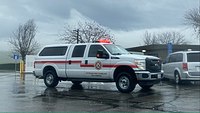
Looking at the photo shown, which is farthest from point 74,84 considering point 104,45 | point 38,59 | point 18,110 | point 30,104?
point 18,110

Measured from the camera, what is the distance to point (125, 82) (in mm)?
13992

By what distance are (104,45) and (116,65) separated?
1.20 m

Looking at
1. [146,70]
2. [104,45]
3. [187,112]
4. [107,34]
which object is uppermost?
[107,34]

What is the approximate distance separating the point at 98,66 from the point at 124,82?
4.54ft

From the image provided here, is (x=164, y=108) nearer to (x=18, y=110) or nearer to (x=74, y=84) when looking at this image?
(x=18, y=110)

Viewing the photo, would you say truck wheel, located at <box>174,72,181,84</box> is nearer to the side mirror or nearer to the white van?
the white van

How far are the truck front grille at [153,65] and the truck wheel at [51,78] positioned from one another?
4.65 m

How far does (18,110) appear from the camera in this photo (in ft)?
31.3

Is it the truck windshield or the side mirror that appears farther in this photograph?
the truck windshield

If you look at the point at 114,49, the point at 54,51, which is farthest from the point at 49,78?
the point at 114,49

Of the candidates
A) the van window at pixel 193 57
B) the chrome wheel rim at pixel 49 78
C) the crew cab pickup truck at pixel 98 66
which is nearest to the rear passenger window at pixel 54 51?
the crew cab pickup truck at pixel 98 66

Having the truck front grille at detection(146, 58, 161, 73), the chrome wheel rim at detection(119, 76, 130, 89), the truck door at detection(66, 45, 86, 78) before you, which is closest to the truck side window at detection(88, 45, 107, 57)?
the truck door at detection(66, 45, 86, 78)

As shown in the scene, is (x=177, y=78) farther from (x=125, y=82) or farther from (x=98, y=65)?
(x=98, y=65)

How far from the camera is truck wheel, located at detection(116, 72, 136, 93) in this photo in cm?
1384
